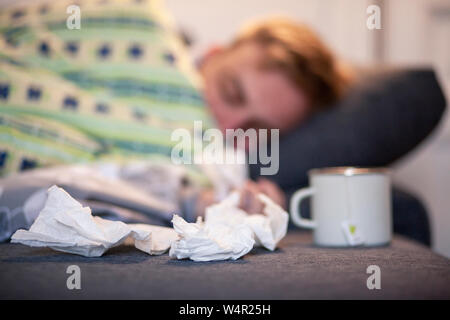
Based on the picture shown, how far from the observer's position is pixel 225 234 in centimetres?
53

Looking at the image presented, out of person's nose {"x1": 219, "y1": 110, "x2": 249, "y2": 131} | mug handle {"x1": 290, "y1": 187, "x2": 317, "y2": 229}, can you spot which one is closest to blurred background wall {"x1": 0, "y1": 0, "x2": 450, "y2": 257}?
person's nose {"x1": 219, "y1": 110, "x2": 249, "y2": 131}

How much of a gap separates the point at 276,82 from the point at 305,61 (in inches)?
3.7

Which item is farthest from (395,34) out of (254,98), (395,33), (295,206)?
(295,206)

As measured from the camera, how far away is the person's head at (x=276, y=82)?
116 cm

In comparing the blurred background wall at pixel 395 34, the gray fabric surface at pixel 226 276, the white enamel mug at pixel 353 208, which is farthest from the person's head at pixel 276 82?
the gray fabric surface at pixel 226 276

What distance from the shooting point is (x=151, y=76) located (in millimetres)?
1197

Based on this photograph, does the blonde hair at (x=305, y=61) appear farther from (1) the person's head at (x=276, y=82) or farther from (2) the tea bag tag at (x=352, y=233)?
(2) the tea bag tag at (x=352, y=233)

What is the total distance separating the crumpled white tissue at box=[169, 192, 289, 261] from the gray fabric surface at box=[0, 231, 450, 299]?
0.05ft

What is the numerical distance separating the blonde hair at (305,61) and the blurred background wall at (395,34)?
15.2 inches

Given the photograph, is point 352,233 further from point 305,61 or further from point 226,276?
point 305,61

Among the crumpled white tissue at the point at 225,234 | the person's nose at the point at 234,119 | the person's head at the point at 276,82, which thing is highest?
the person's head at the point at 276,82
